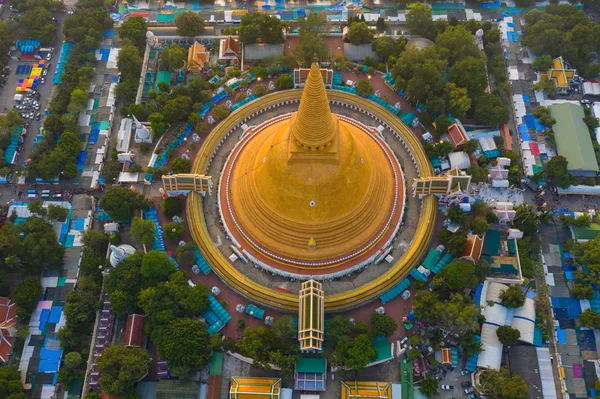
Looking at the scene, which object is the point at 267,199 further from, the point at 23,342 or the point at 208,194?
the point at 23,342

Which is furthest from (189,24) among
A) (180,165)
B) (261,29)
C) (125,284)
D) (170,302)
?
(170,302)

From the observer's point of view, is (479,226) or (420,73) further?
(420,73)

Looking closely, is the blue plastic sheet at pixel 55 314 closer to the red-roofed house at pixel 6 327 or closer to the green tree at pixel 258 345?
the red-roofed house at pixel 6 327

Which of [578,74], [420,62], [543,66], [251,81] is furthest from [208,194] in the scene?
[578,74]

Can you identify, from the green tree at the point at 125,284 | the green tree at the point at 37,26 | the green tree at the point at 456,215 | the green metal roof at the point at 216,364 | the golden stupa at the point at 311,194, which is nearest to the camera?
the golden stupa at the point at 311,194

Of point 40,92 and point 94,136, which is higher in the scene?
point 40,92

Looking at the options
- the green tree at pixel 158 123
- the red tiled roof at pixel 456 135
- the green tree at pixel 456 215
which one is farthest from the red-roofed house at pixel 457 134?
the green tree at pixel 158 123

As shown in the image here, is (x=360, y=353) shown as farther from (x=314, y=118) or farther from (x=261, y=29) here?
(x=261, y=29)

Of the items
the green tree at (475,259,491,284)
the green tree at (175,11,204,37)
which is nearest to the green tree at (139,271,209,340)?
the green tree at (475,259,491,284)
